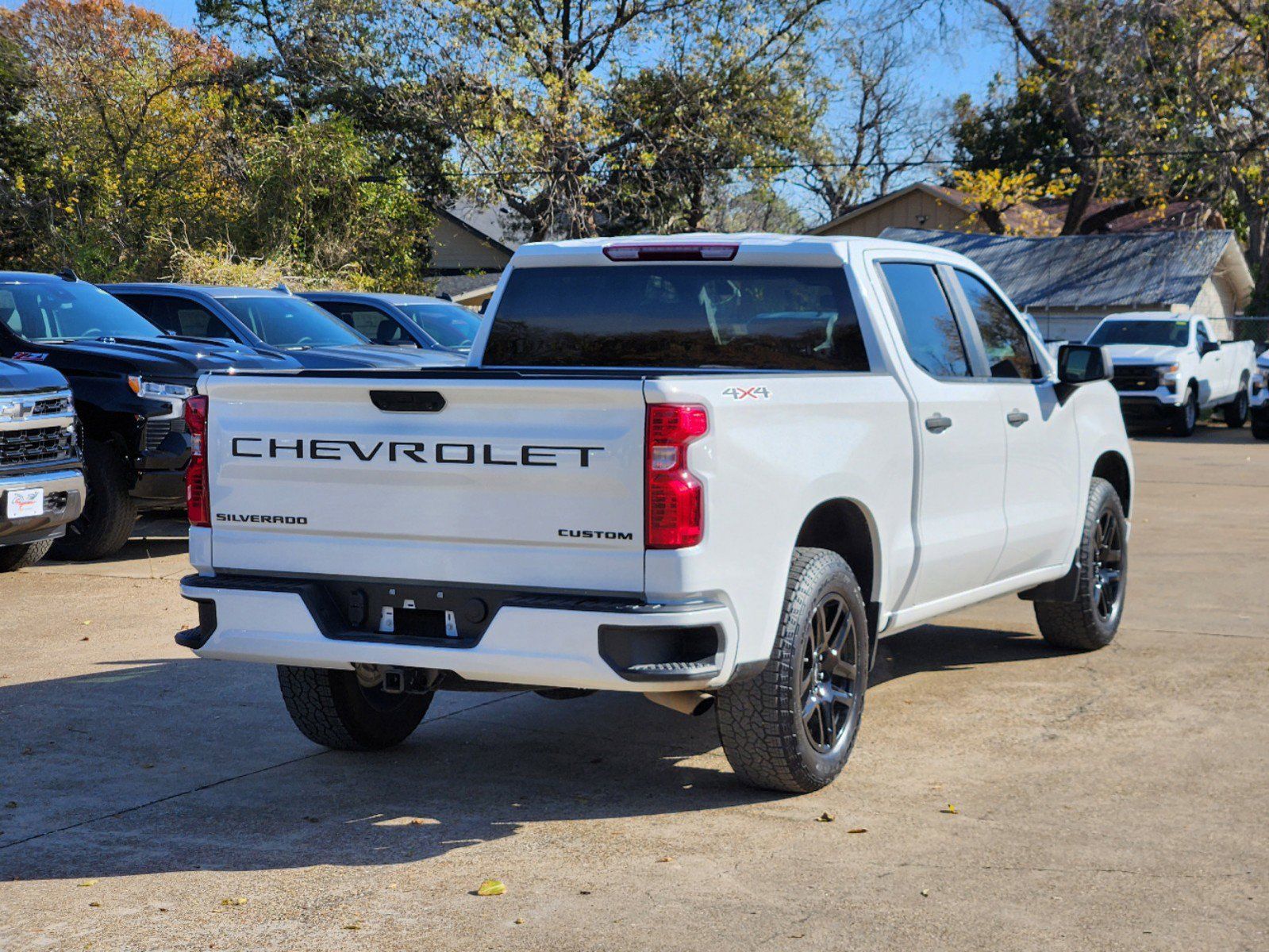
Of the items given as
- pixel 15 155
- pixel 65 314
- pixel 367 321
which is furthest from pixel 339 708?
pixel 15 155

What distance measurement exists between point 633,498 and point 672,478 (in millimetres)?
135

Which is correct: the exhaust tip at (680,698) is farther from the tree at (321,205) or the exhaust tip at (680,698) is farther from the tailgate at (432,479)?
the tree at (321,205)

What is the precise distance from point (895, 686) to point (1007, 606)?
8.52ft

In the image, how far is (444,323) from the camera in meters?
17.4

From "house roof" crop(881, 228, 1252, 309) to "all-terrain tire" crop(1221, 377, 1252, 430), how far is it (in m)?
9.87

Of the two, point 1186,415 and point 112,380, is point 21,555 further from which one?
point 1186,415

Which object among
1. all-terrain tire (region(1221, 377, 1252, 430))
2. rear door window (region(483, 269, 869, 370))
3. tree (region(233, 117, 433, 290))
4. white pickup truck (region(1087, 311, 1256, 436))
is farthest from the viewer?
tree (region(233, 117, 433, 290))

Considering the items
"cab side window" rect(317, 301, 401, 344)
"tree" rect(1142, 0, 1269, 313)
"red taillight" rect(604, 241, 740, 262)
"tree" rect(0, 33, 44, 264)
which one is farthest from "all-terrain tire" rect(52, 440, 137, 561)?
"tree" rect(1142, 0, 1269, 313)

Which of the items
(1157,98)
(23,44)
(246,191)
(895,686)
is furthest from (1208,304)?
(895,686)

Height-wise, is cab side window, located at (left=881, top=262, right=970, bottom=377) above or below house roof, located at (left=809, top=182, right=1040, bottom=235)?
below

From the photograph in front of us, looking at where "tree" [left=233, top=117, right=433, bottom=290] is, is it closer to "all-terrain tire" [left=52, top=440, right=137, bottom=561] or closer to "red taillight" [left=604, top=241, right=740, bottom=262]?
"all-terrain tire" [left=52, top=440, right=137, bottom=561]

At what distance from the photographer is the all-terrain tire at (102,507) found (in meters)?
11.5

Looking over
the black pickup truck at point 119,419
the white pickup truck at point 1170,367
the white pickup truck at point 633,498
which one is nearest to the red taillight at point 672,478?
the white pickup truck at point 633,498

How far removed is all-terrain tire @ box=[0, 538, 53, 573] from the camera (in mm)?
11031
